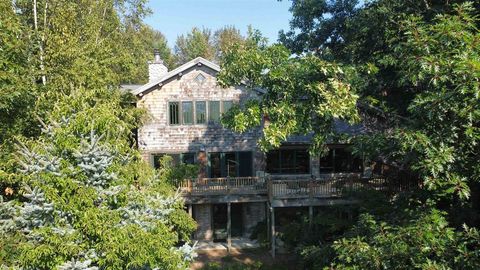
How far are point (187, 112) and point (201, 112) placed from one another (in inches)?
30.9

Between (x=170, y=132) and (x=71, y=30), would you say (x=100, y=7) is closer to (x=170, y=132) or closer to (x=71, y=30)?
(x=71, y=30)

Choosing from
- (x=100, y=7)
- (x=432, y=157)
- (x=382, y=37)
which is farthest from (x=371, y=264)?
(x=100, y=7)

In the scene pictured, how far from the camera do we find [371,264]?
390 inches

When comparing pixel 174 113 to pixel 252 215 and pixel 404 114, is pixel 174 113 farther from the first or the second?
pixel 404 114

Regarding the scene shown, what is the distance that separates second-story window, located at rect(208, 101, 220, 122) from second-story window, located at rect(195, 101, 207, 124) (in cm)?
23

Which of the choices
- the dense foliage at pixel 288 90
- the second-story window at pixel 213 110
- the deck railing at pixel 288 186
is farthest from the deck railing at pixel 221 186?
the dense foliage at pixel 288 90

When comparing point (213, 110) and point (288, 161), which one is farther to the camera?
point (288, 161)

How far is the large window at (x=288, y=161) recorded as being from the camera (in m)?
23.4

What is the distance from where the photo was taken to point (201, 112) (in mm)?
22688

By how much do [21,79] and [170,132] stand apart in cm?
963

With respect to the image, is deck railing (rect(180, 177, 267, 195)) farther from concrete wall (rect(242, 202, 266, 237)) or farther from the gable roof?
the gable roof

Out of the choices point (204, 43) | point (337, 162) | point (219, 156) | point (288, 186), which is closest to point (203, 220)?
point (219, 156)

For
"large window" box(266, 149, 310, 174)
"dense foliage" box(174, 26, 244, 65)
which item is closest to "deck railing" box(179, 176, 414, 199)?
"large window" box(266, 149, 310, 174)

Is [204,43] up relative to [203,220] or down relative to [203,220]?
up
